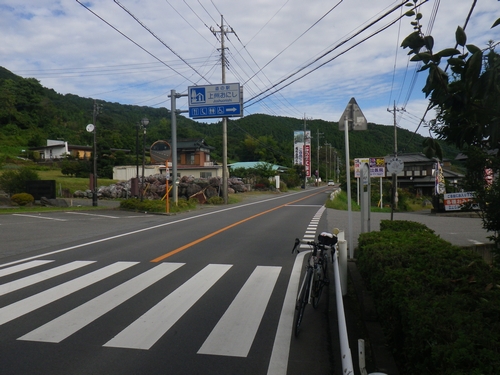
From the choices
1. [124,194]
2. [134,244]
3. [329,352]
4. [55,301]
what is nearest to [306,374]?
[329,352]

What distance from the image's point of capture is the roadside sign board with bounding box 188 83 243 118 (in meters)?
24.8

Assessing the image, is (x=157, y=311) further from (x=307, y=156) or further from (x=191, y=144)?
(x=307, y=156)

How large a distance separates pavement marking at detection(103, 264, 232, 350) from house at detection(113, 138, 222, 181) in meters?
45.6

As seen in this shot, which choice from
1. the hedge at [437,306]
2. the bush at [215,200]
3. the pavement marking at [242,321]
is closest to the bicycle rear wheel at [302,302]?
the pavement marking at [242,321]

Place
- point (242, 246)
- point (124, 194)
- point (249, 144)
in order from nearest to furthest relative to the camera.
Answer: point (242, 246) < point (124, 194) < point (249, 144)

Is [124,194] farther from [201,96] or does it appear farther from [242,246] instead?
[242,246]

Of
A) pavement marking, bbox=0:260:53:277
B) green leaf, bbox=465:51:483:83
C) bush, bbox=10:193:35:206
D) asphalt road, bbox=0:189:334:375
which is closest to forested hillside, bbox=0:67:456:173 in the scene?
bush, bbox=10:193:35:206

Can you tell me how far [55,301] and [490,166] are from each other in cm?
591

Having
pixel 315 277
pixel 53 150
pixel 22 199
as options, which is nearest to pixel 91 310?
pixel 315 277

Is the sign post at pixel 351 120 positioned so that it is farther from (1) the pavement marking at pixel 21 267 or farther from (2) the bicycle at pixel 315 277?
(1) the pavement marking at pixel 21 267

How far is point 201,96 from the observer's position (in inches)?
993

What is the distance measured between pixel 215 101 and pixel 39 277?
18382 mm

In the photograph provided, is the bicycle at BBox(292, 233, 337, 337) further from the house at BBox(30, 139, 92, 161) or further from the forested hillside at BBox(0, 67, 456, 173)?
the house at BBox(30, 139, 92, 161)

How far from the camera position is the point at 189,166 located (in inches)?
2200
